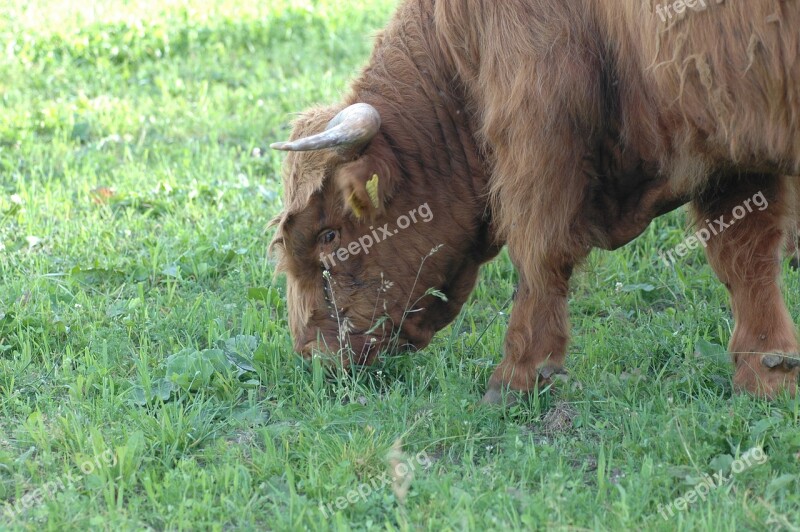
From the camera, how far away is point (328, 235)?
4.50 metres

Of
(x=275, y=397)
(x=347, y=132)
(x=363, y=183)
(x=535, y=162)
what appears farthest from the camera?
Answer: (x=275, y=397)

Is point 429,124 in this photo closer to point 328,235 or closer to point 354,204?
point 354,204

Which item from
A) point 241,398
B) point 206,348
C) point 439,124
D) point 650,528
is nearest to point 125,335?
point 206,348

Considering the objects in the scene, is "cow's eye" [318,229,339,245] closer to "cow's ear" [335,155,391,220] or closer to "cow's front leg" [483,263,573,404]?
"cow's ear" [335,155,391,220]

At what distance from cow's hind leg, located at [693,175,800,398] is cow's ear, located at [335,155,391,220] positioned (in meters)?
1.32

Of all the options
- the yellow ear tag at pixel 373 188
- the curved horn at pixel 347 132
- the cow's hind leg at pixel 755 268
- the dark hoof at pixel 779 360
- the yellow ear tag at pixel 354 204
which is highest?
the curved horn at pixel 347 132

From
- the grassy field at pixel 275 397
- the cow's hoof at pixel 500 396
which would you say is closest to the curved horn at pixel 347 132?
the grassy field at pixel 275 397

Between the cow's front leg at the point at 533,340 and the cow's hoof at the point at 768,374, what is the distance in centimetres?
73

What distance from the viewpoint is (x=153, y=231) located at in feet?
20.4

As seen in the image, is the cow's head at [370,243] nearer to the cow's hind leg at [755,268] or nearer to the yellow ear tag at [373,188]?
the yellow ear tag at [373,188]

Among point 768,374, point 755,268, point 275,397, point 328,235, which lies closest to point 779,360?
point 768,374

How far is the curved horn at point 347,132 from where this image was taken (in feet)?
13.2

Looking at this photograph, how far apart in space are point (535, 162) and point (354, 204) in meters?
0.80

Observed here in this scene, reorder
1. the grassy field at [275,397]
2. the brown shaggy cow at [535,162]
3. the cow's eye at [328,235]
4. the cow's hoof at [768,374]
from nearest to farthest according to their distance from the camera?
the grassy field at [275,397]
the brown shaggy cow at [535,162]
the cow's hoof at [768,374]
the cow's eye at [328,235]
